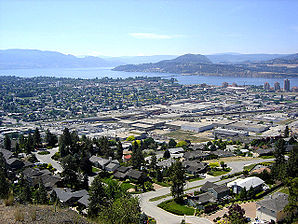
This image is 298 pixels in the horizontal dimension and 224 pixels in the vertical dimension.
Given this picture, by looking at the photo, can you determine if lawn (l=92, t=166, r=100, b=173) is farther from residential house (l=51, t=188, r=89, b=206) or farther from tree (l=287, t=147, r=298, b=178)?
tree (l=287, t=147, r=298, b=178)

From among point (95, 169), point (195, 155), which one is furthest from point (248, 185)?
point (95, 169)

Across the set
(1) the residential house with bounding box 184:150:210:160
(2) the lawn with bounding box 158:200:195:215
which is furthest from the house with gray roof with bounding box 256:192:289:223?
(1) the residential house with bounding box 184:150:210:160

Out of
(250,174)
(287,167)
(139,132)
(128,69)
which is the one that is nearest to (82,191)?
(250,174)

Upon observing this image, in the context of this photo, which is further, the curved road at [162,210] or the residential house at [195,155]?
the residential house at [195,155]

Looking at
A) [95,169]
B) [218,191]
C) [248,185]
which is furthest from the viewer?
[95,169]

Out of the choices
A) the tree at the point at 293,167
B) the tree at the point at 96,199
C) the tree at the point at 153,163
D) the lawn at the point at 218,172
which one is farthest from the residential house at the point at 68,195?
the tree at the point at 293,167

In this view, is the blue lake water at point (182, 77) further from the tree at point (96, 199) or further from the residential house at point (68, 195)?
the tree at point (96, 199)

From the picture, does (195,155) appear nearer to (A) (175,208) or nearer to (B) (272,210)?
(A) (175,208)

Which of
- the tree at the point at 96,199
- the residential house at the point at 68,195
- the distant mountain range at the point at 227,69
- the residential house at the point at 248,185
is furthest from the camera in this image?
the distant mountain range at the point at 227,69

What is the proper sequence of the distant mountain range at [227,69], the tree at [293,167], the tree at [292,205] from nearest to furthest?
the tree at [292,205], the tree at [293,167], the distant mountain range at [227,69]
